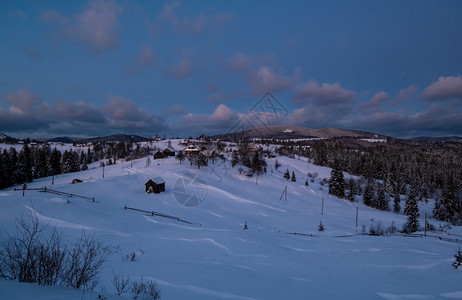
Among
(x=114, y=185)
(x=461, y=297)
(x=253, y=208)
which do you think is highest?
(x=461, y=297)

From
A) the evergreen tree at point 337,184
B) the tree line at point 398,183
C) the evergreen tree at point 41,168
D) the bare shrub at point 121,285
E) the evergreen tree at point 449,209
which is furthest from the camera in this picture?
the evergreen tree at point 337,184

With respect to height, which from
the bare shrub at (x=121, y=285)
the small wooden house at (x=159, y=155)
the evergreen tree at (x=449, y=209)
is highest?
the small wooden house at (x=159, y=155)

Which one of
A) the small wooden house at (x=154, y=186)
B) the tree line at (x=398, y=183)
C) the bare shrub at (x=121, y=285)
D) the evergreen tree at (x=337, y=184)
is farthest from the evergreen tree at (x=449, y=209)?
the bare shrub at (x=121, y=285)

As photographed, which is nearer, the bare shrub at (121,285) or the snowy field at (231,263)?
the bare shrub at (121,285)

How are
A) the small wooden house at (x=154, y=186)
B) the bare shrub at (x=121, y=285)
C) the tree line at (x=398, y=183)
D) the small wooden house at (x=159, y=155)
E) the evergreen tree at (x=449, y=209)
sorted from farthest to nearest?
1. the small wooden house at (x=159, y=155)
2. the tree line at (x=398, y=183)
3. the evergreen tree at (x=449, y=209)
4. the small wooden house at (x=154, y=186)
5. the bare shrub at (x=121, y=285)

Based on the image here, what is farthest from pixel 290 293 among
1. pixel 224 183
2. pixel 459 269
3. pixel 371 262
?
pixel 224 183

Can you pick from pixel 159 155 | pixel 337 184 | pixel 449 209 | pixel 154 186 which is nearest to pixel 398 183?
pixel 449 209

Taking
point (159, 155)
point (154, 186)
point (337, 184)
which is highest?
point (159, 155)

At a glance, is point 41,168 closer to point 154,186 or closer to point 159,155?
point 159,155

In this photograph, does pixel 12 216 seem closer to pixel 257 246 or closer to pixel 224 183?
pixel 257 246

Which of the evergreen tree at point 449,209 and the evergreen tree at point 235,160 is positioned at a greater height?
the evergreen tree at point 235,160

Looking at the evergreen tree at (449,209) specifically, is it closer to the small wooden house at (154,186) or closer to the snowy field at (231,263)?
the snowy field at (231,263)
